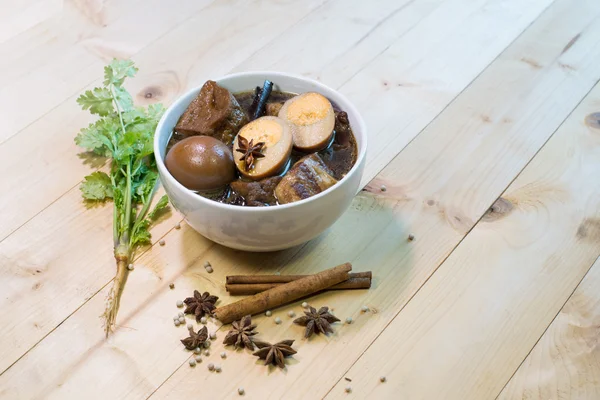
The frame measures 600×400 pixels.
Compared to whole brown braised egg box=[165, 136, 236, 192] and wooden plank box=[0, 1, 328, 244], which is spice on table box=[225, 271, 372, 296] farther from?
wooden plank box=[0, 1, 328, 244]

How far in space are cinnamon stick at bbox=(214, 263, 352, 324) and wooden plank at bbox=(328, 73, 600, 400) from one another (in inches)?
5.0

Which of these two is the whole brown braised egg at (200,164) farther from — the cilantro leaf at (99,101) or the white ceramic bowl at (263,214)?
the cilantro leaf at (99,101)

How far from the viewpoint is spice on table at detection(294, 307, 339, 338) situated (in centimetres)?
119

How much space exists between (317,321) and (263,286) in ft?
0.39

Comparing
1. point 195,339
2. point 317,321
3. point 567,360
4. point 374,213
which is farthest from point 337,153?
point 567,360

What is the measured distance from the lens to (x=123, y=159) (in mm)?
1433

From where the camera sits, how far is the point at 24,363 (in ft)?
3.78

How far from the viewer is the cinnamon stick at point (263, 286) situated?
1.25 meters

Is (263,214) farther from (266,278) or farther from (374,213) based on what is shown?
(374,213)

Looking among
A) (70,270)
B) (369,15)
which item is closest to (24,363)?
(70,270)

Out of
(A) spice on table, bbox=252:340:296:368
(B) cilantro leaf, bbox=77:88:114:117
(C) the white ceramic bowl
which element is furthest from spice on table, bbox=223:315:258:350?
(B) cilantro leaf, bbox=77:88:114:117

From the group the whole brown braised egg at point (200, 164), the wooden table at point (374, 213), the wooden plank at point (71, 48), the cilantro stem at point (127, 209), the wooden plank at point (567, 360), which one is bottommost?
the wooden plank at point (567, 360)

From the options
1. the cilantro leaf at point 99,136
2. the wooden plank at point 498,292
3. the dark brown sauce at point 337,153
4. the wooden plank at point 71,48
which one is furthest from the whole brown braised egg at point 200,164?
the wooden plank at point 71,48

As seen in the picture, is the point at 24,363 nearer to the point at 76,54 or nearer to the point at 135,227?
the point at 135,227
